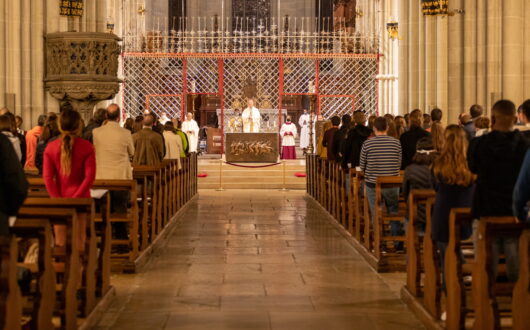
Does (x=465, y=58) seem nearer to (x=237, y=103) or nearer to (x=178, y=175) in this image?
(x=178, y=175)

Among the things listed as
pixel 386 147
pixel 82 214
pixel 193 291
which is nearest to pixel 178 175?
pixel 386 147

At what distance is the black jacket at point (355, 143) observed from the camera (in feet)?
41.8

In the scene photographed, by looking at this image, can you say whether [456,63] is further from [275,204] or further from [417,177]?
[417,177]

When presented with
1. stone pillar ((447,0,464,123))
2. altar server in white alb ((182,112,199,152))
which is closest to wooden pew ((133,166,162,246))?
stone pillar ((447,0,464,123))

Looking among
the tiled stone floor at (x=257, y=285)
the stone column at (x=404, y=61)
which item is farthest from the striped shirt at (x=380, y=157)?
the stone column at (x=404, y=61)

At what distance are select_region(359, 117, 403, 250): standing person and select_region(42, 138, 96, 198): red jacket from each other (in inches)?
146

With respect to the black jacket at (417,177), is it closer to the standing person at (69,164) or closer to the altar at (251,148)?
the standing person at (69,164)

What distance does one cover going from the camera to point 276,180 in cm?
2381

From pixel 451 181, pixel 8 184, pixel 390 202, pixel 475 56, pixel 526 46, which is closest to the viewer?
pixel 8 184

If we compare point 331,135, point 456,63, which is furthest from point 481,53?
point 331,135

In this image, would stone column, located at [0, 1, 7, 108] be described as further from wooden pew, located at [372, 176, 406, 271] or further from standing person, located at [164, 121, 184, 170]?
wooden pew, located at [372, 176, 406, 271]

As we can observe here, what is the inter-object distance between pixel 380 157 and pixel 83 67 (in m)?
6.96

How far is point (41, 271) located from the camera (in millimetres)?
6102

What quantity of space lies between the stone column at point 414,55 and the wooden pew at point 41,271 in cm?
1613
